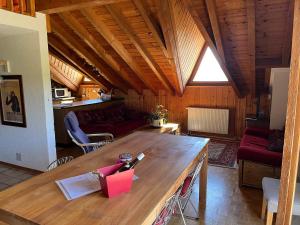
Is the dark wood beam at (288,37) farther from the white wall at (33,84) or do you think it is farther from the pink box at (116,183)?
the white wall at (33,84)

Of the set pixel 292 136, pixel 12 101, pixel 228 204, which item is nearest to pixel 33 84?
pixel 12 101

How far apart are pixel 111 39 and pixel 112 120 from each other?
2.16 metres

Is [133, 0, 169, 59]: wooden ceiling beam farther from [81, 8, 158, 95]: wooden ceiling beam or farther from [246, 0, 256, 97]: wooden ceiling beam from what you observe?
[246, 0, 256, 97]: wooden ceiling beam

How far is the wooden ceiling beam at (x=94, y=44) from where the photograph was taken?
4047 millimetres

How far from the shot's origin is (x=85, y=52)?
511cm

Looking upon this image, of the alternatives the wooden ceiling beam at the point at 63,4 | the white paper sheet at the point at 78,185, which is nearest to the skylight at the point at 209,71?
the wooden ceiling beam at the point at 63,4

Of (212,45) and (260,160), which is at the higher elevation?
(212,45)

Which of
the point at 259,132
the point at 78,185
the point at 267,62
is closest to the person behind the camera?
the point at 78,185

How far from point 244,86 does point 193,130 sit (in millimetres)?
1600

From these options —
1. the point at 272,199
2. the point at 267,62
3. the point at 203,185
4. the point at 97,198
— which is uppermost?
the point at 267,62

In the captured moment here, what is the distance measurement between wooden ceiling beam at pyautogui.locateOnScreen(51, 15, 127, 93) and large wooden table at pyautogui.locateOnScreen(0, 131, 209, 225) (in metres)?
3.30

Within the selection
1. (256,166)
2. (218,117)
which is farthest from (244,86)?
(256,166)

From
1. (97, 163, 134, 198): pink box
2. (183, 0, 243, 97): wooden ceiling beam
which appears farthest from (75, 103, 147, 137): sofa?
(97, 163, 134, 198): pink box

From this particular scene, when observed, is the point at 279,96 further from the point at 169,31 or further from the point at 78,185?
the point at 78,185
